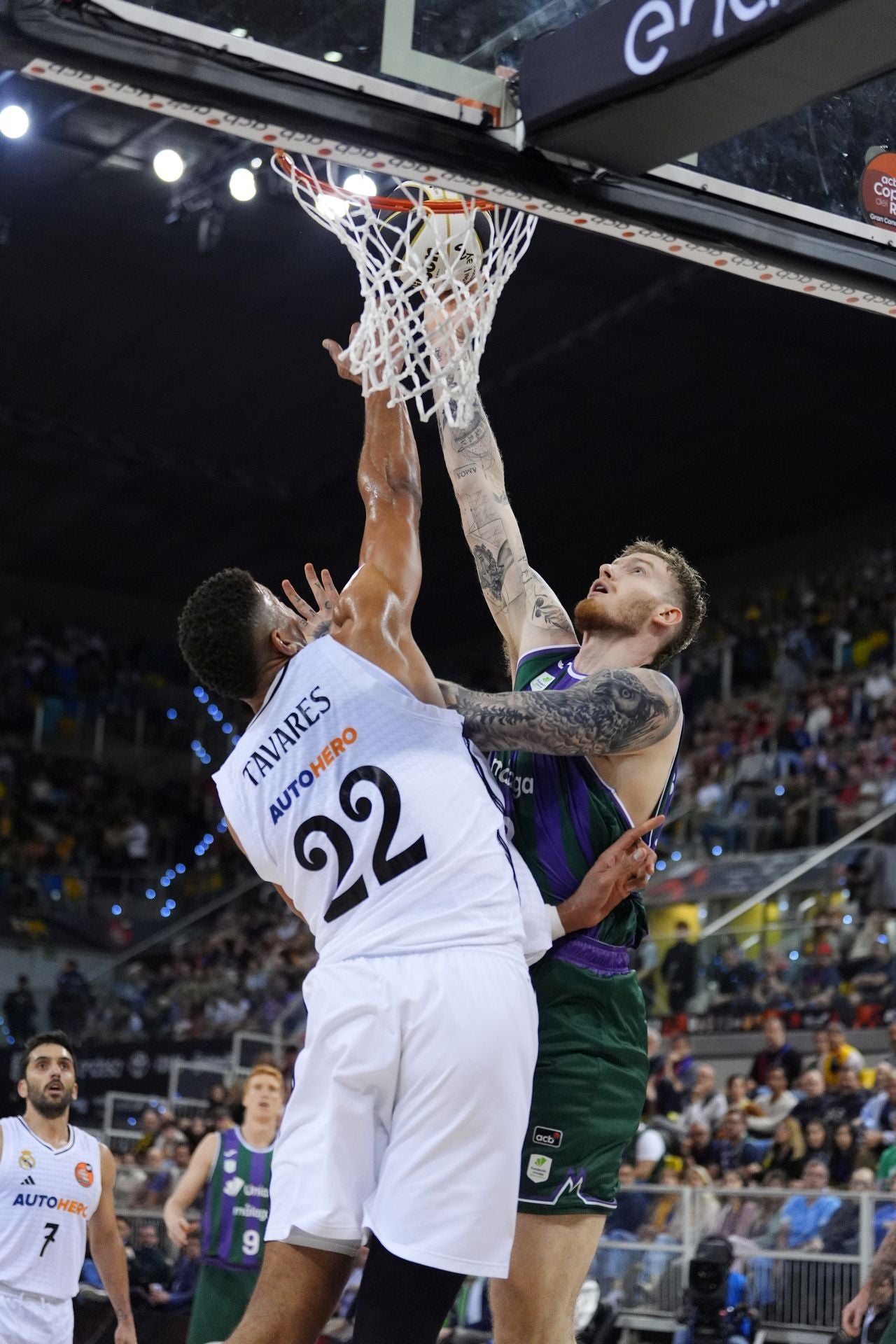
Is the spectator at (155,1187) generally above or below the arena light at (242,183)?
below

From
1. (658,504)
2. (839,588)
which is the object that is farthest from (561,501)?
(839,588)

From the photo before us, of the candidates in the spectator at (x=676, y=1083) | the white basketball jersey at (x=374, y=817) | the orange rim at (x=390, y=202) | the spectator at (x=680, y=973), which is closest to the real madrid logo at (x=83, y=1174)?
the white basketball jersey at (x=374, y=817)

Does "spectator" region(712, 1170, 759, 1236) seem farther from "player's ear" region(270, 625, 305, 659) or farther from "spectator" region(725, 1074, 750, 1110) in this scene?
"player's ear" region(270, 625, 305, 659)

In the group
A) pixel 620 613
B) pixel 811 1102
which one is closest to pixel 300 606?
pixel 620 613

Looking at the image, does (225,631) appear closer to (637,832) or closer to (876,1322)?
(637,832)

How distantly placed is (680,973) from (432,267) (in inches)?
426

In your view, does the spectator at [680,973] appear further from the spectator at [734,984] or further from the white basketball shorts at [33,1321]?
the white basketball shorts at [33,1321]

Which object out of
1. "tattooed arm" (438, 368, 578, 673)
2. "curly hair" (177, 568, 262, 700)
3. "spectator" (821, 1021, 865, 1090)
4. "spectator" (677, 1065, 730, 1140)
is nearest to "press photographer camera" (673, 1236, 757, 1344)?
"spectator" (677, 1065, 730, 1140)

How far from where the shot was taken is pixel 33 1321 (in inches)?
298

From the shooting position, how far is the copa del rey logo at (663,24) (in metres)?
4.04

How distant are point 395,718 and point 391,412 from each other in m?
0.98

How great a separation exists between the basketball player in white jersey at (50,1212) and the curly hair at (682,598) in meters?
4.49

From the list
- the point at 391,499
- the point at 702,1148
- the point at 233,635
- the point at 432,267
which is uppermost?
the point at 432,267

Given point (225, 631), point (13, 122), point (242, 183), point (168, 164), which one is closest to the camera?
point (225, 631)
